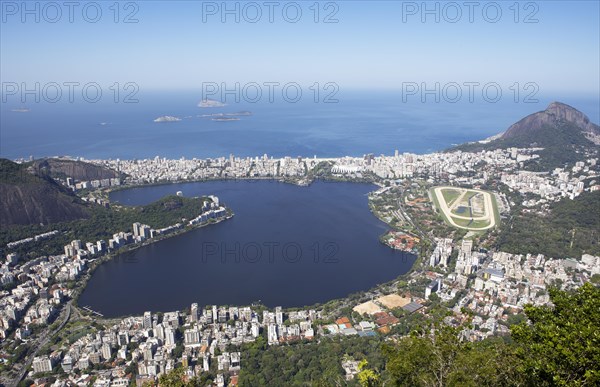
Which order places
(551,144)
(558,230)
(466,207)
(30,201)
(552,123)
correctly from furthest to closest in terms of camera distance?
1. (552,123)
2. (551,144)
3. (466,207)
4. (30,201)
5. (558,230)

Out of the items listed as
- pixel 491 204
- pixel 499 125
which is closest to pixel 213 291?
pixel 491 204

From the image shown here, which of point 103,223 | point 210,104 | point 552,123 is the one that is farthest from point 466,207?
point 210,104

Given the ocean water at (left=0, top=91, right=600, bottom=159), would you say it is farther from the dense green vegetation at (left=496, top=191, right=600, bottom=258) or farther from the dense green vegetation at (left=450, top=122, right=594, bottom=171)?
→ the dense green vegetation at (left=496, top=191, right=600, bottom=258)

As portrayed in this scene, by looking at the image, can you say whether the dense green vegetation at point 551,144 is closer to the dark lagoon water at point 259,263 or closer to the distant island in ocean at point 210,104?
the dark lagoon water at point 259,263

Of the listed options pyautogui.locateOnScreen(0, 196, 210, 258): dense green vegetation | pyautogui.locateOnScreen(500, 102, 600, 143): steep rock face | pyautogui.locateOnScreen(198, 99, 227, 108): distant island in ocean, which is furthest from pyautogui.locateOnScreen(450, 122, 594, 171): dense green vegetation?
pyautogui.locateOnScreen(198, 99, 227, 108): distant island in ocean

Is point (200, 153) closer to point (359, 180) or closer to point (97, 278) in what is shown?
point (359, 180)

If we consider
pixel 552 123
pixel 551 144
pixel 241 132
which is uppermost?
pixel 552 123

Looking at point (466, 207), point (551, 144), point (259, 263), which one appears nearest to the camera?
point (259, 263)

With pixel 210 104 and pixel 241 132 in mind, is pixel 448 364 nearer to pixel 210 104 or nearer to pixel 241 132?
pixel 241 132
